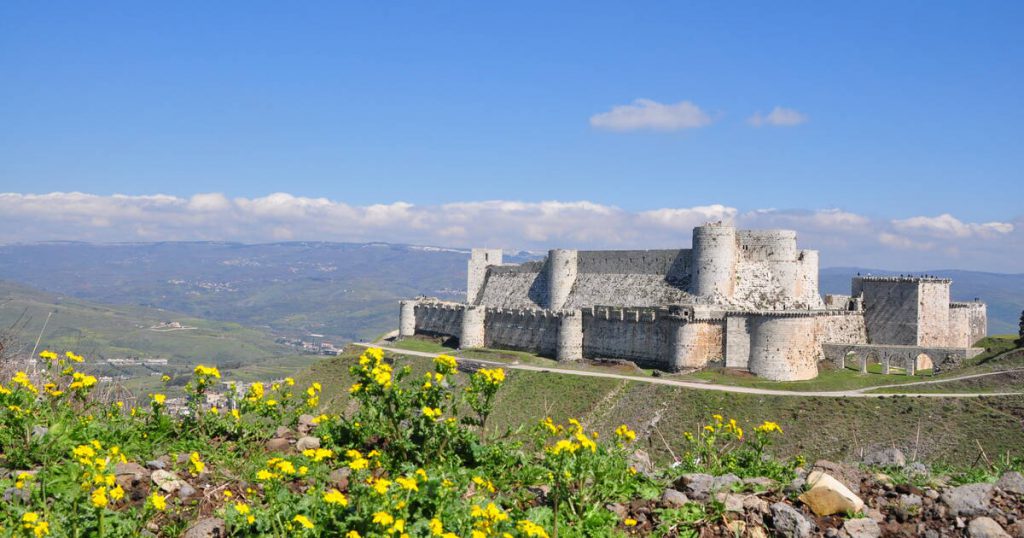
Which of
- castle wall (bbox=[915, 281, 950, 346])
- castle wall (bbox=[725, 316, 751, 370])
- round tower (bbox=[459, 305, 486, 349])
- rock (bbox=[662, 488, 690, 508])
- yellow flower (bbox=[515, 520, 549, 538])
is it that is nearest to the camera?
yellow flower (bbox=[515, 520, 549, 538])

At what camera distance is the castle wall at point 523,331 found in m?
61.1

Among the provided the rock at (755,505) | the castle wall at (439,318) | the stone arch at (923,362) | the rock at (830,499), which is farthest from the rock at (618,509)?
the castle wall at (439,318)

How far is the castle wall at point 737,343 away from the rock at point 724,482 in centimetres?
4042

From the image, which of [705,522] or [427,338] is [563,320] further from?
[705,522]

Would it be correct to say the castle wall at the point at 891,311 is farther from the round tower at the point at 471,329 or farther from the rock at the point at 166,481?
the rock at the point at 166,481

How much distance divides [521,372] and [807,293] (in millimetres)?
20719

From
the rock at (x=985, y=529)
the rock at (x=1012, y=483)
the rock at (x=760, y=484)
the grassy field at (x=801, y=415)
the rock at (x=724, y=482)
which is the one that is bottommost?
the grassy field at (x=801, y=415)

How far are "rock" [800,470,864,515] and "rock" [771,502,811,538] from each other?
1.21ft

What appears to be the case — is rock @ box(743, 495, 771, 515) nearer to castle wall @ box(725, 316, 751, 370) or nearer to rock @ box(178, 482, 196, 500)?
rock @ box(178, 482, 196, 500)

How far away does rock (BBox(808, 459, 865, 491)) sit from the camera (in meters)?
11.0

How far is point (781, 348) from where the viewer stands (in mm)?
48656

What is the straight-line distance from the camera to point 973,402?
3862 centimetres

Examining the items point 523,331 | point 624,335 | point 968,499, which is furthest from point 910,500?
point 523,331

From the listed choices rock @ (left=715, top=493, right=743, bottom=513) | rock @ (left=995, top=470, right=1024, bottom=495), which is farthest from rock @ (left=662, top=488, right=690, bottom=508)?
rock @ (left=995, top=470, right=1024, bottom=495)
